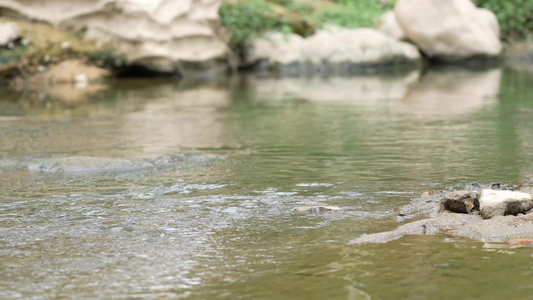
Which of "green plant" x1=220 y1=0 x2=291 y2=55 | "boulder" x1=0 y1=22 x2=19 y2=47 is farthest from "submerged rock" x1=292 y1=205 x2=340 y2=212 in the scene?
"green plant" x1=220 y1=0 x2=291 y2=55

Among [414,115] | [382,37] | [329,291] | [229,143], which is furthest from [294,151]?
[382,37]

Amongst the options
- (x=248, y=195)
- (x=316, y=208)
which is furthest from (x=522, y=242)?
(x=248, y=195)

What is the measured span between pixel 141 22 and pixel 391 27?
294 inches

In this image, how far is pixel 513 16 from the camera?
22422 mm

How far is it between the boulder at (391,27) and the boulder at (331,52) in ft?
3.52

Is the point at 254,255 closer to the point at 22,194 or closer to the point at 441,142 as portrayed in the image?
the point at 22,194

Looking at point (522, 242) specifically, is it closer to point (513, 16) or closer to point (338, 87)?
point (338, 87)

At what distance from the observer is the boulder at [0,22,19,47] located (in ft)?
51.7

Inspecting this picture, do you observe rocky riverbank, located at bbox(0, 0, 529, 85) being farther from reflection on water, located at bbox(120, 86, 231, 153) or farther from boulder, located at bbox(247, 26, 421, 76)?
reflection on water, located at bbox(120, 86, 231, 153)

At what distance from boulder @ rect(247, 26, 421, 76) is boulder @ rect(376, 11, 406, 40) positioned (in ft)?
3.52

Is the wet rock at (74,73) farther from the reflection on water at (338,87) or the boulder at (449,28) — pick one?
the boulder at (449,28)

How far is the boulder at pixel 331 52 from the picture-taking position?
1872 cm

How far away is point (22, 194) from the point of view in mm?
5145

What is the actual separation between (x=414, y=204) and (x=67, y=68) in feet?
44.5
